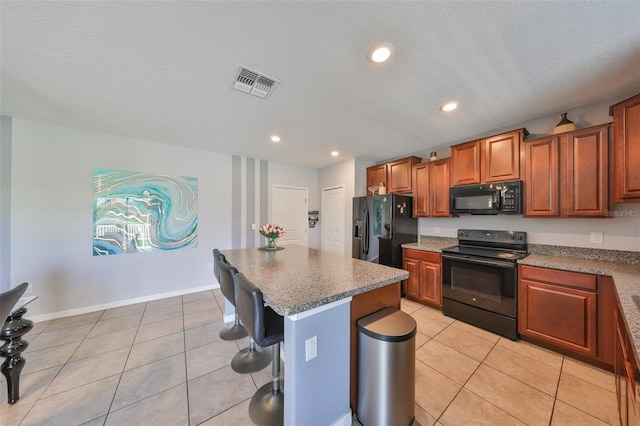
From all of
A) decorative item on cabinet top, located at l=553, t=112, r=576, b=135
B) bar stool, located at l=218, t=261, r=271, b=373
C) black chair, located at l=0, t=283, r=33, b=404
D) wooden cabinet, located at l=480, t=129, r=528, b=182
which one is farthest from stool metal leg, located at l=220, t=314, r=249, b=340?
decorative item on cabinet top, located at l=553, t=112, r=576, b=135

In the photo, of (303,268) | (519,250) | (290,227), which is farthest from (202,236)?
Result: (519,250)

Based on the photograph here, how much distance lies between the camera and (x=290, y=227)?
4.87m

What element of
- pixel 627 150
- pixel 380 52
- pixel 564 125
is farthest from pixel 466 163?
pixel 380 52

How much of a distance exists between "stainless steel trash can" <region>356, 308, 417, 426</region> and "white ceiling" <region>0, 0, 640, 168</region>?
1.86m

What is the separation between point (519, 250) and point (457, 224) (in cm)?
77

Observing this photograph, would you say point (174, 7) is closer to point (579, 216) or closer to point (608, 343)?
point (579, 216)

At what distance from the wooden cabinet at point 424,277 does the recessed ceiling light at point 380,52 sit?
2.50 m

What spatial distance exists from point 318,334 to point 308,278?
1.31 ft

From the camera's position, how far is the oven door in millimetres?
2285

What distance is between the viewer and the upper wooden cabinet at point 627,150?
1.72 metres

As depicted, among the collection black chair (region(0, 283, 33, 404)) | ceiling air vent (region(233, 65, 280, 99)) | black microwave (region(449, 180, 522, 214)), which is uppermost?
ceiling air vent (region(233, 65, 280, 99))

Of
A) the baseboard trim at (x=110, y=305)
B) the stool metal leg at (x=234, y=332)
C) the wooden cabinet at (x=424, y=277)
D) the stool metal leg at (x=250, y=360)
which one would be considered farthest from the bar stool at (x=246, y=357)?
the wooden cabinet at (x=424, y=277)

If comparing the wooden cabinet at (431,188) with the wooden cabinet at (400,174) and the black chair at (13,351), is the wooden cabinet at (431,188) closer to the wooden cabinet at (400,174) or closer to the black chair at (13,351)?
the wooden cabinet at (400,174)

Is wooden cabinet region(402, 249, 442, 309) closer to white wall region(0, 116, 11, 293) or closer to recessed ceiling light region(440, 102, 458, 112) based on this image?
recessed ceiling light region(440, 102, 458, 112)
